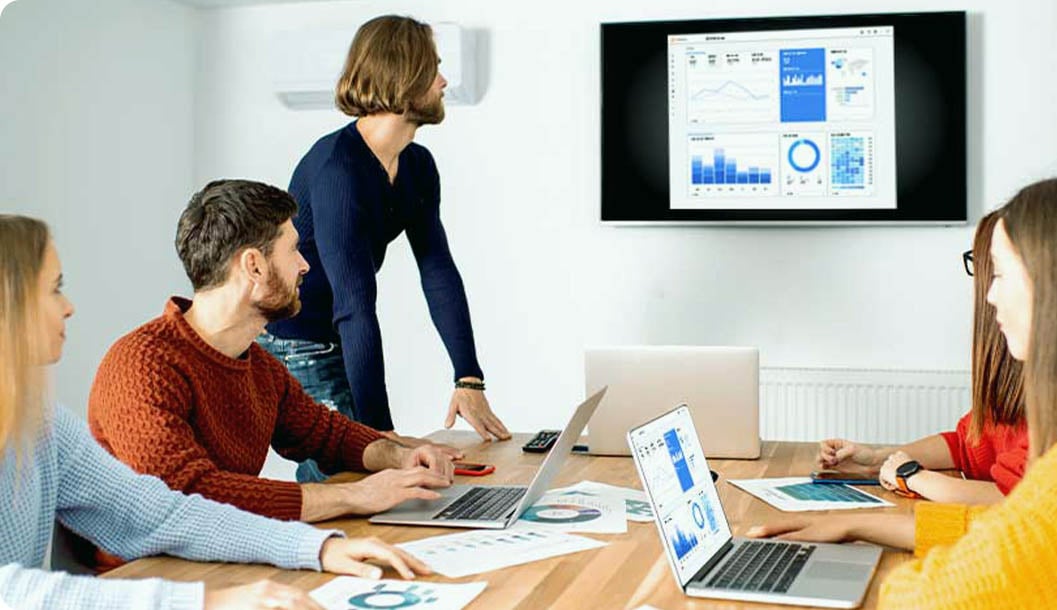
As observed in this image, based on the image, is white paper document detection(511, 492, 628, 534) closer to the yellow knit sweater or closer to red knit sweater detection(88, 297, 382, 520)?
red knit sweater detection(88, 297, 382, 520)

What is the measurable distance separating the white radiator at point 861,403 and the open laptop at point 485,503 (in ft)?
6.50

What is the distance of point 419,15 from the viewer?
425cm

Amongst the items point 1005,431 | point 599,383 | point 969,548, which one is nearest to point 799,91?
point 599,383

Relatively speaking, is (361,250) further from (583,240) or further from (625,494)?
(583,240)

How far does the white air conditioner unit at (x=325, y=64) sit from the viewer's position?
161 inches

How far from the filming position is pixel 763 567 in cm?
155

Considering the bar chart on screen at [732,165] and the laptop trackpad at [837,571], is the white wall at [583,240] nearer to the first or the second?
the bar chart on screen at [732,165]

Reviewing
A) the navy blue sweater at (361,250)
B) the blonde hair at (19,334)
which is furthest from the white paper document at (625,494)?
the blonde hair at (19,334)

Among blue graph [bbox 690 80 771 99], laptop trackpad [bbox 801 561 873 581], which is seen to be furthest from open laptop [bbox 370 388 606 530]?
blue graph [bbox 690 80 771 99]

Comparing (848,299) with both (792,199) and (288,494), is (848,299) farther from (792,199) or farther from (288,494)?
(288,494)

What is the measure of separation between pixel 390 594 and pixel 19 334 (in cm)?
54

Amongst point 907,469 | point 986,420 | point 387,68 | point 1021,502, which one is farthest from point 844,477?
point 387,68

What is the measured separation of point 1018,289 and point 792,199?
2600mm

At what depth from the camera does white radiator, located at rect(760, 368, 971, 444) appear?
386 cm
